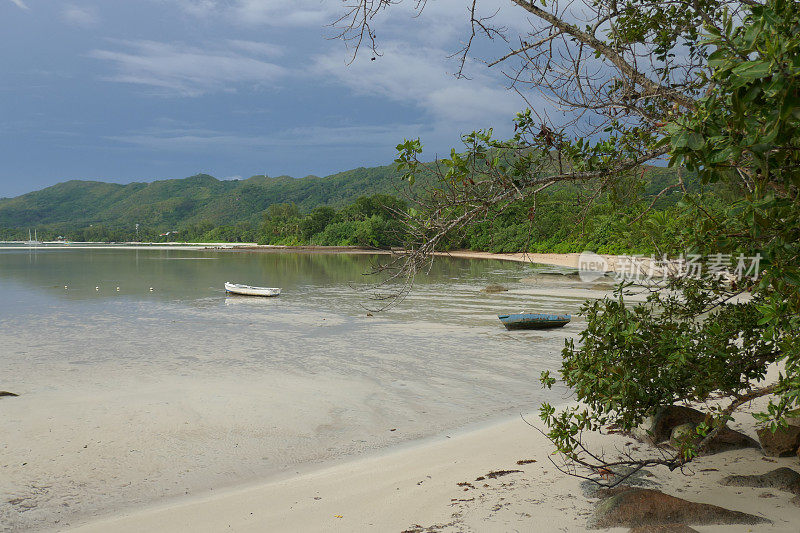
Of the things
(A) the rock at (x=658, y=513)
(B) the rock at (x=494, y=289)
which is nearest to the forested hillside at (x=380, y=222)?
(A) the rock at (x=658, y=513)

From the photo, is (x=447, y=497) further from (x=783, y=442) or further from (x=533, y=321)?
(x=533, y=321)

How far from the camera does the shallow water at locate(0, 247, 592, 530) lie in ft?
22.9

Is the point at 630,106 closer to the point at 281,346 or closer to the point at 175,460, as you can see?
the point at 175,460

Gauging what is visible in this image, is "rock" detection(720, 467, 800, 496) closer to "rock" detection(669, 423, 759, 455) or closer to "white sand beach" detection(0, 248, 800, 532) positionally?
"white sand beach" detection(0, 248, 800, 532)

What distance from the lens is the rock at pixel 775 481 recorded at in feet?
15.0

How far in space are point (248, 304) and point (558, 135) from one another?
23.2 metres

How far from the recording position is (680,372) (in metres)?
4.61

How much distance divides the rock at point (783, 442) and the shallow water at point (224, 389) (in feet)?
14.4

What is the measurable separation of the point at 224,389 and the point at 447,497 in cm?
691

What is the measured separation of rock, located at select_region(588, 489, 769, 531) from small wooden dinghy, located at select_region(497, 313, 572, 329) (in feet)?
42.9

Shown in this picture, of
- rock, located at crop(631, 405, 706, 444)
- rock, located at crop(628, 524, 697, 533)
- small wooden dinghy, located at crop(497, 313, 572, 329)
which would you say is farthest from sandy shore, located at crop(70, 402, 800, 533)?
small wooden dinghy, located at crop(497, 313, 572, 329)

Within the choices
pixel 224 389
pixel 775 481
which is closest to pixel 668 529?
pixel 775 481

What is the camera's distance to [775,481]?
15.4 ft

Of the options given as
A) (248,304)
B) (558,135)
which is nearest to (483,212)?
(558,135)
